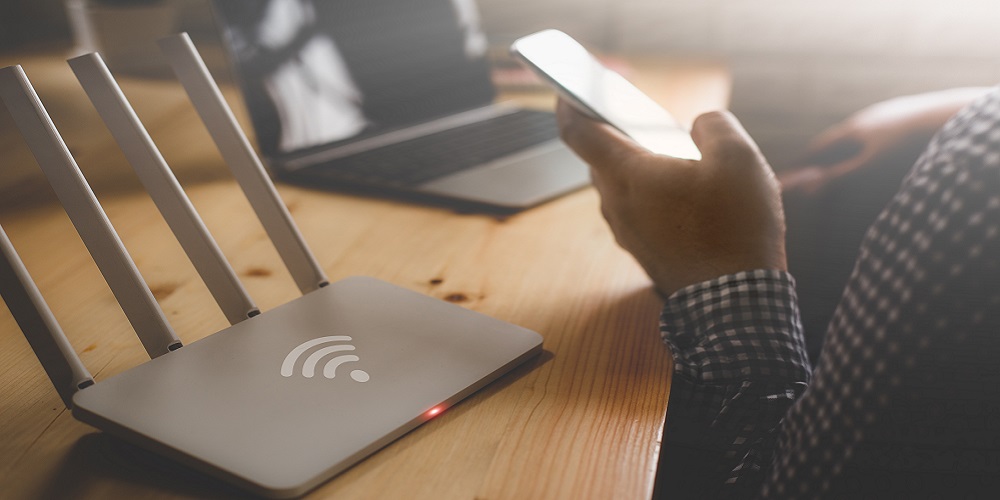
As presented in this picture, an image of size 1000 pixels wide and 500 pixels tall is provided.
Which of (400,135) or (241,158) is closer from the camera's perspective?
(241,158)

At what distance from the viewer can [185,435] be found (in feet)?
1.11

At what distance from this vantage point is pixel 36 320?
0.38 meters

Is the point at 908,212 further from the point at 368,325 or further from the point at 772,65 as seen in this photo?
the point at 772,65

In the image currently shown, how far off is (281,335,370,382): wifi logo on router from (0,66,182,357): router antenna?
8cm

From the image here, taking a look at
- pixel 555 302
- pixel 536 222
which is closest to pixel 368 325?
pixel 555 302

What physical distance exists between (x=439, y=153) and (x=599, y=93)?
0.96ft

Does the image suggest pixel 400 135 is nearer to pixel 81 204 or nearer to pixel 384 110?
pixel 384 110

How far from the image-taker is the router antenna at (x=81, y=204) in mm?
401

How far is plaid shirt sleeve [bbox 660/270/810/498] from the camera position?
0.44 meters

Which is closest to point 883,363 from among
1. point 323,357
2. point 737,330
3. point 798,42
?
point 737,330

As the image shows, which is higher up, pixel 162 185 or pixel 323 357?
pixel 162 185

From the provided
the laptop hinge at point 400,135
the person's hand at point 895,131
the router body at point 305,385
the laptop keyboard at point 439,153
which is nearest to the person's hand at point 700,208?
the router body at point 305,385

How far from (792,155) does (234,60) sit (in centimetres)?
147

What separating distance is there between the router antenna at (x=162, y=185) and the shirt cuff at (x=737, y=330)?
27cm
